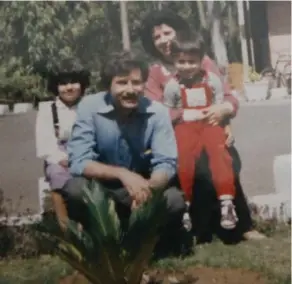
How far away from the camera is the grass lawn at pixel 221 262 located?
6.37 feet

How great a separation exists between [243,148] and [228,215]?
0.20 metres

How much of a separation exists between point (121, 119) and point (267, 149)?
471 mm

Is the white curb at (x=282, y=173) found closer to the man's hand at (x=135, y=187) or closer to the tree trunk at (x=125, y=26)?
the man's hand at (x=135, y=187)

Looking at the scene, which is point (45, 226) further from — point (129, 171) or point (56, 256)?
point (129, 171)

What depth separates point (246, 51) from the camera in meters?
2.14

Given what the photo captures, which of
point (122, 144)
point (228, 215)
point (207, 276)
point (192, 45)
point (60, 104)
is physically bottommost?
point (207, 276)

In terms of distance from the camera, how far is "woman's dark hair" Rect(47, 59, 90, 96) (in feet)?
6.43

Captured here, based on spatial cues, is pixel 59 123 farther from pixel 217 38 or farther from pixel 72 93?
pixel 217 38

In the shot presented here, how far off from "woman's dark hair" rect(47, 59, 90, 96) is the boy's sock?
532 mm

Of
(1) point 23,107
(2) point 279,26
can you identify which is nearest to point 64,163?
(1) point 23,107

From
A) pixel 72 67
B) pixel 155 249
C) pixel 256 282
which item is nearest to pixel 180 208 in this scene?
pixel 155 249

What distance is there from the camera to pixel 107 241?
6.14 feet

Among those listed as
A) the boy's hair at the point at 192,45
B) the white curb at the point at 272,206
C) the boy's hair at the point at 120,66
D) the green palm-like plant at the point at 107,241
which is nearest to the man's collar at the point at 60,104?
the boy's hair at the point at 120,66

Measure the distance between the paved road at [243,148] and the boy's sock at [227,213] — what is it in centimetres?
6
